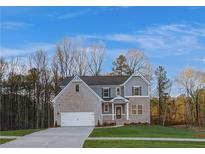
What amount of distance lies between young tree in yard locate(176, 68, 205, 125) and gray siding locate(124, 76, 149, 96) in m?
9.47

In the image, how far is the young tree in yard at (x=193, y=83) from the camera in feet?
160

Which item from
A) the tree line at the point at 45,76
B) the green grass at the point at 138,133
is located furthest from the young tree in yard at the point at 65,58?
the green grass at the point at 138,133

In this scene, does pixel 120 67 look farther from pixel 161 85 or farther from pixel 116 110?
pixel 116 110

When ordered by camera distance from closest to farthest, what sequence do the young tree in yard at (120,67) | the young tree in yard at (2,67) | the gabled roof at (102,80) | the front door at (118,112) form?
the front door at (118,112)
the gabled roof at (102,80)
the young tree in yard at (2,67)
the young tree in yard at (120,67)

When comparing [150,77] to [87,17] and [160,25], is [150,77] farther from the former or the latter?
[87,17]

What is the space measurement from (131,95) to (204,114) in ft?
44.9

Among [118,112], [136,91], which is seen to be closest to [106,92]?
[118,112]

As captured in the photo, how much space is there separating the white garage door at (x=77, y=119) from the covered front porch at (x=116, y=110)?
5.07ft

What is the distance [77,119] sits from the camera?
37.9 meters

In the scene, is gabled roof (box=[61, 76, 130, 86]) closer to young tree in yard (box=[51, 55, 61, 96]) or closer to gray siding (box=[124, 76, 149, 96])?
gray siding (box=[124, 76, 149, 96])

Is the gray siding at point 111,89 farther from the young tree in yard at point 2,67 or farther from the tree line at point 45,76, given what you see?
the young tree in yard at point 2,67

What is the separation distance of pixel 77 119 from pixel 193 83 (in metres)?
18.8

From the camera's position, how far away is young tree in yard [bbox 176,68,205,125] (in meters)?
48.8

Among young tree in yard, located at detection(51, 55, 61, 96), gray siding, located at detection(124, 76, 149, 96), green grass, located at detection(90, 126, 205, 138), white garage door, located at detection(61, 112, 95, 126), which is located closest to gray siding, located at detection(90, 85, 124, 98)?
gray siding, located at detection(124, 76, 149, 96)
